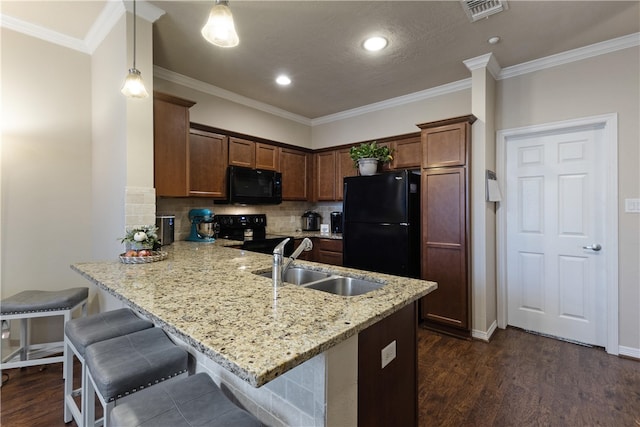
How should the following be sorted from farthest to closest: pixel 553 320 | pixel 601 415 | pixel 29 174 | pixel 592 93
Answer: pixel 553 320
pixel 592 93
pixel 29 174
pixel 601 415

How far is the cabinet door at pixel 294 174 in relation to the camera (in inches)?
165

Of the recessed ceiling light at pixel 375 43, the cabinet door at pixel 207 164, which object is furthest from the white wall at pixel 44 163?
the recessed ceiling light at pixel 375 43

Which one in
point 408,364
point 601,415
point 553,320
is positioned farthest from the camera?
point 553,320

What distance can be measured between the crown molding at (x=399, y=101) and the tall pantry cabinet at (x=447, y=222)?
76 centimetres

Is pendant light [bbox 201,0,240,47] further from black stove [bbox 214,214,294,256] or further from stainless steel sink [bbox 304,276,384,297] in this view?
black stove [bbox 214,214,294,256]

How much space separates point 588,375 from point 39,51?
500 cm

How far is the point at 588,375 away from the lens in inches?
87.3

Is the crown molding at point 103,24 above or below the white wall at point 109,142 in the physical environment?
above

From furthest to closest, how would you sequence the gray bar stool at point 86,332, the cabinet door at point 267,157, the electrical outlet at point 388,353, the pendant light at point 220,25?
the cabinet door at point 267,157 < the gray bar stool at point 86,332 < the pendant light at point 220,25 < the electrical outlet at point 388,353

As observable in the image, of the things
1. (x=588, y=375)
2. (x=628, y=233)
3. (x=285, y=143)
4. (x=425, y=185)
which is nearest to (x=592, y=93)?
(x=628, y=233)

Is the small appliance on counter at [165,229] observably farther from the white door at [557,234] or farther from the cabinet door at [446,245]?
the white door at [557,234]

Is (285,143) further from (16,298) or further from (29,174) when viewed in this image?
(16,298)

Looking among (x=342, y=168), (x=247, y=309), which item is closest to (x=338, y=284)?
(x=247, y=309)

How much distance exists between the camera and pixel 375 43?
2580 mm
